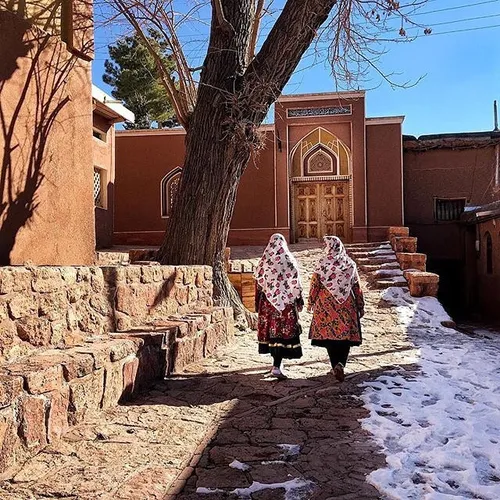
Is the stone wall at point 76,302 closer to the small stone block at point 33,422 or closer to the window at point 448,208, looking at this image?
the small stone block at point 33,422

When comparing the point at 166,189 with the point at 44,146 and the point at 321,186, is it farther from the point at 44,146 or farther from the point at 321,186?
the point at 44,146

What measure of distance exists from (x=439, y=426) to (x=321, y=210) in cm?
1346

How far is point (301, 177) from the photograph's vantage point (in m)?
17.0

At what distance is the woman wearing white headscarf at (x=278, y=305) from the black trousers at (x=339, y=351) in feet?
1.07

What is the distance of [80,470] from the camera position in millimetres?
2912

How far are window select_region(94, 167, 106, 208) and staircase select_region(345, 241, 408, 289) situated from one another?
6.90 m

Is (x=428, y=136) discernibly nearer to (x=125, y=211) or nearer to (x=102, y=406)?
(x=125, y=211)

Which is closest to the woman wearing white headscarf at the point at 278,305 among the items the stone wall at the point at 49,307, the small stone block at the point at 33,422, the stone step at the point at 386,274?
the stone wall at the point at 49,307

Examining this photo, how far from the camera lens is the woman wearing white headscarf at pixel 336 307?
529 centimetres

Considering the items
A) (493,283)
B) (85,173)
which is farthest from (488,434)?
(493,283)

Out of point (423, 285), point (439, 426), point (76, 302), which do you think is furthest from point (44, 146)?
point (423, 285)

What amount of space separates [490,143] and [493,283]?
5660mm

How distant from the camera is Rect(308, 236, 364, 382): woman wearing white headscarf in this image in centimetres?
529

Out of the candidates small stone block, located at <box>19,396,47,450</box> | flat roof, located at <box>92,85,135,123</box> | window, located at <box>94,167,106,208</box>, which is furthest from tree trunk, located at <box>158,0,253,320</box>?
window, located at <box>94,167,106,208</box>
